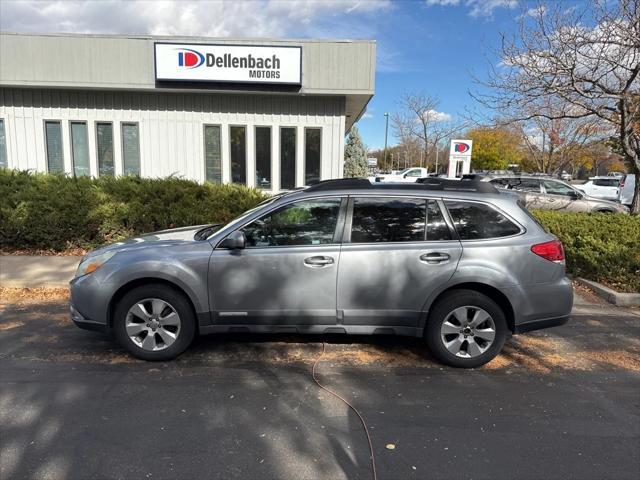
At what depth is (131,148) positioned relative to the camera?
42.2ft

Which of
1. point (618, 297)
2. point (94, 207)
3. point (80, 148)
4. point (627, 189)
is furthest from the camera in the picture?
point (627, 189)

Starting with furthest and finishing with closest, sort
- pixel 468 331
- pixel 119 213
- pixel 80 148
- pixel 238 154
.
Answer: pixel 238 154
pixel 80 148
pixel 119 213
pixel 468 331

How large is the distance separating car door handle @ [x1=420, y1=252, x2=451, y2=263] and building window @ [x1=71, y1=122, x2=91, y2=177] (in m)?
11.5

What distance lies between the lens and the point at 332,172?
42.3 ft

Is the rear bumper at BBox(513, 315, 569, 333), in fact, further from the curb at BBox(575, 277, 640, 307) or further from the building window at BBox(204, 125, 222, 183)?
the building window at BBox(204, 125, 222, 183)

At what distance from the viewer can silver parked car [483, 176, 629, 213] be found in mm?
13602

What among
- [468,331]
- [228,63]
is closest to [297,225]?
[468,331]

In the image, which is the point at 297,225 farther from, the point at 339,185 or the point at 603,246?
the point at 603,246

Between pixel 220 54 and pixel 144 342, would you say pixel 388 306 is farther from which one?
pixel 220 54

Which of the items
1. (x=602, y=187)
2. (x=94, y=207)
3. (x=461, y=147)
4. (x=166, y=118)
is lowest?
(x=94, y=207)

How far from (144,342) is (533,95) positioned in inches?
322

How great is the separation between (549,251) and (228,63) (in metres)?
9.72

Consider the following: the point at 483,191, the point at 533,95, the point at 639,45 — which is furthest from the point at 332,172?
the point at 483,191

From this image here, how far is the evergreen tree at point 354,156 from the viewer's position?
32.0 m
